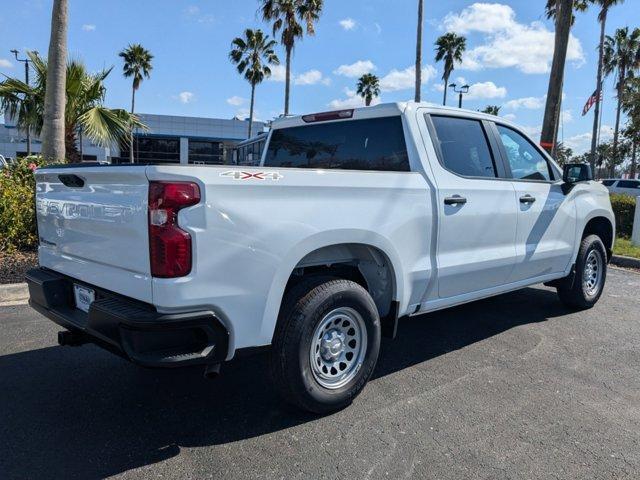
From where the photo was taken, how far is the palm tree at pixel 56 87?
8.34 metres

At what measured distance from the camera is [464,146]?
420 cm

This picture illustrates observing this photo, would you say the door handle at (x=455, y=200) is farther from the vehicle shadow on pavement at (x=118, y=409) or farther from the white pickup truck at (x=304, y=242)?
the vehicle shadow on pavement at (x=118, y=409)

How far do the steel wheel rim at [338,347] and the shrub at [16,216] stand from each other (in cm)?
558

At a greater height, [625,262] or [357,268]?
[357,268]

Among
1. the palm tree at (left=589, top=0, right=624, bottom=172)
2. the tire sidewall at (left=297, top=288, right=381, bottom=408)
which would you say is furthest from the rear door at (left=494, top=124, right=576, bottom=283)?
the palm tree at (left=589, top=0, right=624, bottom=172)

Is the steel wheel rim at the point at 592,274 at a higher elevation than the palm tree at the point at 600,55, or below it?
below

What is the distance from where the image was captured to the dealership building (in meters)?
45.5

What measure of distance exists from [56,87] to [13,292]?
4.19 metres

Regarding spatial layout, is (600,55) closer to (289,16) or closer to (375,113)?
(289,16)

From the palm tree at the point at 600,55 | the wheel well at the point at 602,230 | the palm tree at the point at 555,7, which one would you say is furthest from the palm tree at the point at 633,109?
the wheel well at the point at 602,230

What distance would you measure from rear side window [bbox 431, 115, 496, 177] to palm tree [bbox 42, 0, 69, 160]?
6.95 metres

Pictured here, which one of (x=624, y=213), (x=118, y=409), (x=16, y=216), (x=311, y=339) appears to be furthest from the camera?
(x=624, y=213)

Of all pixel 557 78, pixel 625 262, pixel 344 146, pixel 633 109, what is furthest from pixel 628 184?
pixel 344 146

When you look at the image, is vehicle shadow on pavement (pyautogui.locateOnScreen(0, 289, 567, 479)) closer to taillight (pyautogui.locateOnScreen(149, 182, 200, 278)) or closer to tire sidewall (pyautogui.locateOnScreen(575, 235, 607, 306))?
taillight (pyautogui.locateOnScreen(149, 182, 200, 278))
